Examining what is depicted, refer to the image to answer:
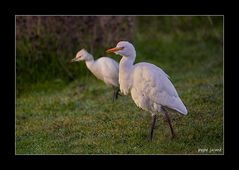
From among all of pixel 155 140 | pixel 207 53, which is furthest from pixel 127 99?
pixel 207 53

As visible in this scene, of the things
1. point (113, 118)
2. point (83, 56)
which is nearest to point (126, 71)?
point (113, 118)

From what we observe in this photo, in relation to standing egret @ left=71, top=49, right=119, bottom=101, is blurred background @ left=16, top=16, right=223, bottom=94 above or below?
above

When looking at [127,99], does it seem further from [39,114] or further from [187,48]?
[187,48]

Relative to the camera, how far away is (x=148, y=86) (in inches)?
353

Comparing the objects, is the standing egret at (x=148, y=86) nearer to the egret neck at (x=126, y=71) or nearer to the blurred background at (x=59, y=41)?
the egret neck at (x=126, y=71)

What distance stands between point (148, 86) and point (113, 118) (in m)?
1.63

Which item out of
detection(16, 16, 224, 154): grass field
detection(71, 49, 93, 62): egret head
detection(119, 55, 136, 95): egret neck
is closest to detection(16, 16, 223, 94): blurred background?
detection(16, 16, 224, 154): grass field

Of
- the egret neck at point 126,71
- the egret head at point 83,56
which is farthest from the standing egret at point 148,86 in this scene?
the egret head at point 83,56

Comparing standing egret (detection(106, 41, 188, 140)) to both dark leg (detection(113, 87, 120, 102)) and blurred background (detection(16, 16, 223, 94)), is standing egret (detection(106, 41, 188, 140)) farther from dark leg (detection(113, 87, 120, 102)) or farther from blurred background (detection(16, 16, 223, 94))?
blurred background (detection(16, 16, 223, 94))

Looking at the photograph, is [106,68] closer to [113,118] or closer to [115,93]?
[115,93]

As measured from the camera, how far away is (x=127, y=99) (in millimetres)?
11805

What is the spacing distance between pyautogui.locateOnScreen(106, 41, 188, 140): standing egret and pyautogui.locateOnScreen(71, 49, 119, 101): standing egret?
2.50 metres

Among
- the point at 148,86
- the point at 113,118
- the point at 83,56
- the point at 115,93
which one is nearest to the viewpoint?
the point at 148,86

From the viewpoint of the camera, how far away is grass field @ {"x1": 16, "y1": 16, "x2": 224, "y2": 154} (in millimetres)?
9305
